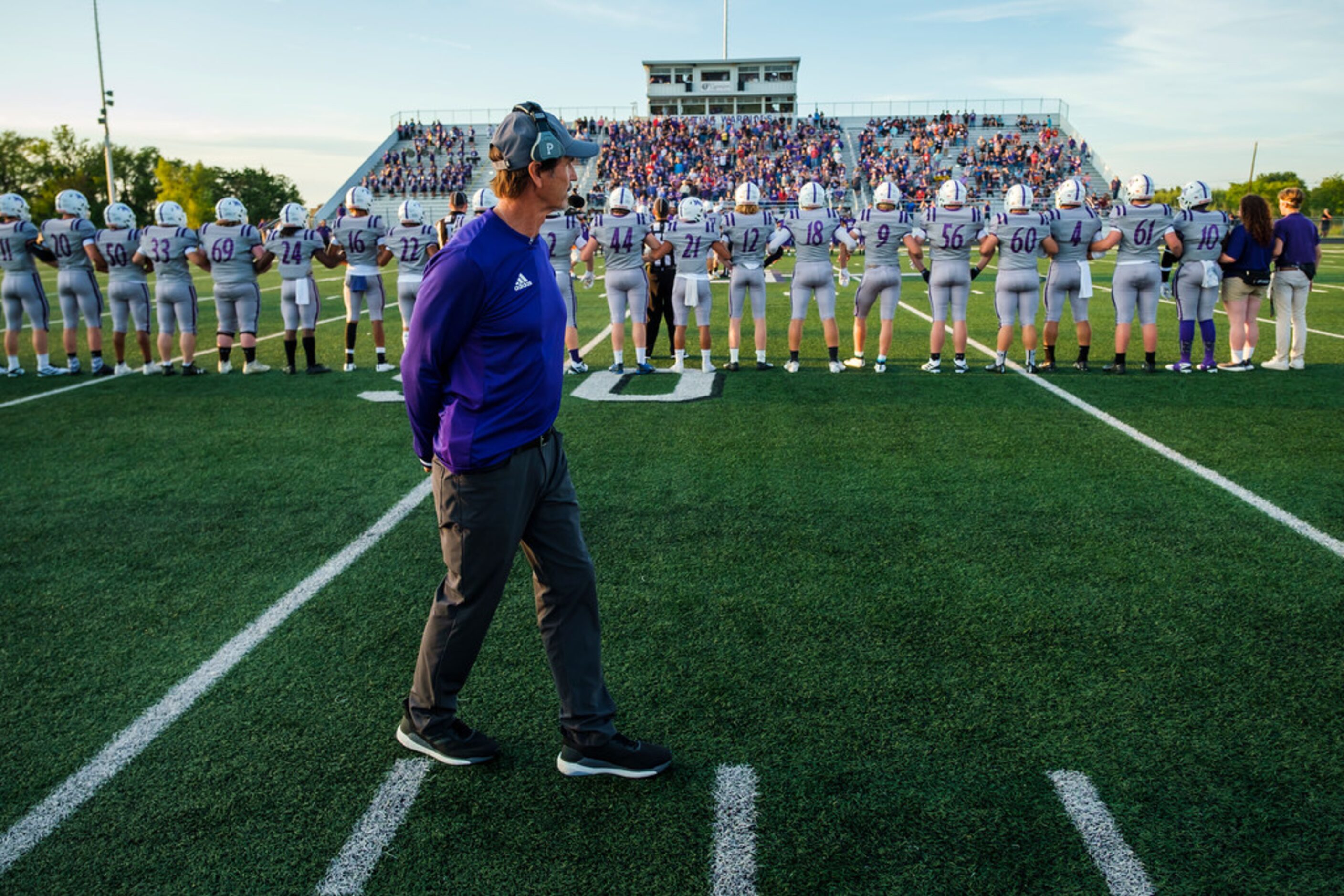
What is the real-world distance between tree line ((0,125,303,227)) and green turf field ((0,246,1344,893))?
6879 centimetres

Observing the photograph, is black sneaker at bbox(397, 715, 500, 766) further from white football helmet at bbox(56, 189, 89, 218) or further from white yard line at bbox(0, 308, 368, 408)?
white football helmet at bbox(56, 189, 89, 218)

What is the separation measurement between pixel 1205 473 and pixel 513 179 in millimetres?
5458

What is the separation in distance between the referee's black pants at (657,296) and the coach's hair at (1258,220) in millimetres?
6164

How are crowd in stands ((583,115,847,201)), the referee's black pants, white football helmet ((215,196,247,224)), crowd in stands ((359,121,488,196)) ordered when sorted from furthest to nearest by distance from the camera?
crowd in stands ((359,121,488,196)), crowd in stands ((583,115,847,201)), the referee's black pants, white football helmet ((215,196,247,224))

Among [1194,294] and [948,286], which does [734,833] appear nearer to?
[948,286]

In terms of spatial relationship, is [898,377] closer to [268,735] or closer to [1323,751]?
[1323,751]

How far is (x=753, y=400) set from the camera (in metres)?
8.82

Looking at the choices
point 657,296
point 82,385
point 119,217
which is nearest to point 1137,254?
point 657,296

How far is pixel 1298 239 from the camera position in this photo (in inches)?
385

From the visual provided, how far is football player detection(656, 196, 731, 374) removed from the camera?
9852mm

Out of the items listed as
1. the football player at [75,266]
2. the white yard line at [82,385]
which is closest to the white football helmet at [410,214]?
the white yard line at [82,385]

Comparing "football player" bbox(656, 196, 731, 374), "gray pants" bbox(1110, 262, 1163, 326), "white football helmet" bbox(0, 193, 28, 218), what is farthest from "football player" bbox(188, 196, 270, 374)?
"gray pants" bbox(1110, 262, 1163, 326)

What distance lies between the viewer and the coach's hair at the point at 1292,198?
9773mm

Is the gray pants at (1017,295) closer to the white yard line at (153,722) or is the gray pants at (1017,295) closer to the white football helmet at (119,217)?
the white yard line at (153,722)
